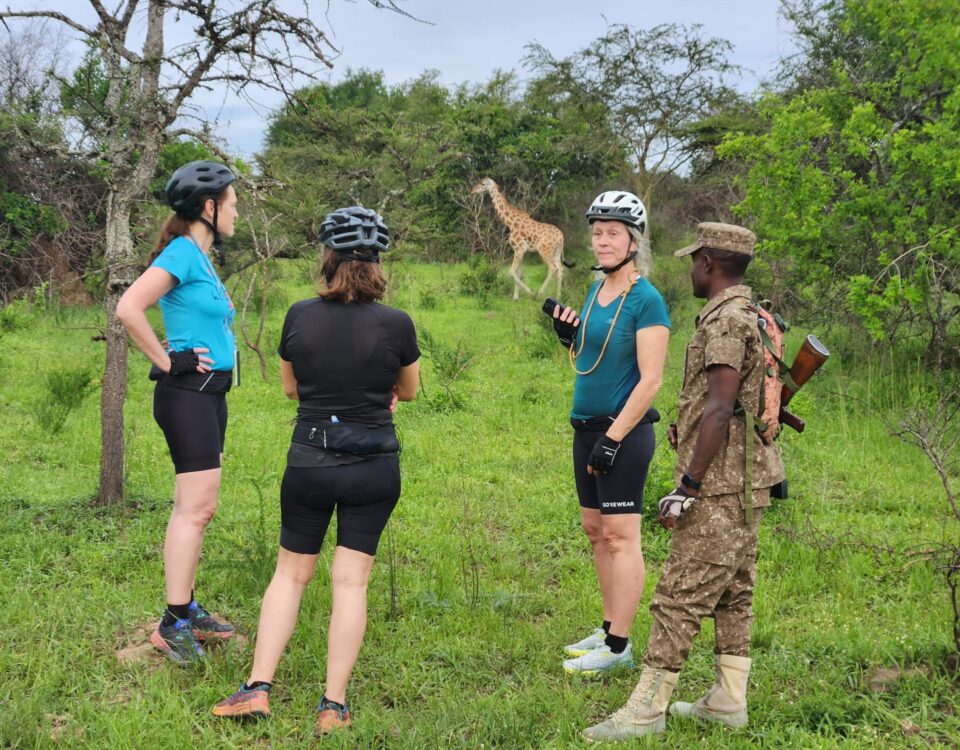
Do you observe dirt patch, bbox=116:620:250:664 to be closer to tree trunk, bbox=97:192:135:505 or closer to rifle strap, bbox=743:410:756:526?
tree trunk, bbox=97:192:135:505

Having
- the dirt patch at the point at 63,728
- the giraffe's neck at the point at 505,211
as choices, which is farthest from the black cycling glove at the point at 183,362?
the giraffe's neck at the point at 505,211

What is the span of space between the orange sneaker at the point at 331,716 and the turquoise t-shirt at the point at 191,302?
59.7 inches

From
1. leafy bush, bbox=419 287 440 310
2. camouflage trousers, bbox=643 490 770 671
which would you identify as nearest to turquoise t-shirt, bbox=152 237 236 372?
camouflage trousers, bbox=643 490 770 671

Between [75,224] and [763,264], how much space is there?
11.1 metres

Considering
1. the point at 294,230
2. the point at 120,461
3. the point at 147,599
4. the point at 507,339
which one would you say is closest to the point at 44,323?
the point at 294,230

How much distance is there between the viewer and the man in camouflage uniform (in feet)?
9.65

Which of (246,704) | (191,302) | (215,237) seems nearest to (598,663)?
(246,704)

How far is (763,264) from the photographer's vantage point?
1089 cm

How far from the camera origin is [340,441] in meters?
→ 2.96

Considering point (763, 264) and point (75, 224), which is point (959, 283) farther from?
point (75, 224)

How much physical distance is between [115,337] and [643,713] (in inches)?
152

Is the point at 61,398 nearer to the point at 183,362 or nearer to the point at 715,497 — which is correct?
the point at 183,362

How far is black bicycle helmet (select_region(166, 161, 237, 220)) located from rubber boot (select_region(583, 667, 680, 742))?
2714 millimetres

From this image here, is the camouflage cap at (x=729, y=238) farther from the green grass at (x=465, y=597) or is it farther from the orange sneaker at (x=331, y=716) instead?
the orange sneaker at (x=331, y=716)
